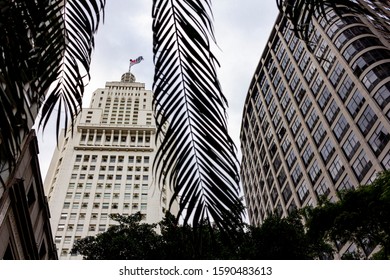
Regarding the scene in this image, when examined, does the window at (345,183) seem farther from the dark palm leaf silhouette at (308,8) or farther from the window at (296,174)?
the dark palm leaf silhouette at (308,8)

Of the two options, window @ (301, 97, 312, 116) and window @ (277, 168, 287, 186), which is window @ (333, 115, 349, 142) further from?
window @ (277, 168, 287, 186)

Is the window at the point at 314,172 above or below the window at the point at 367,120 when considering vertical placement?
below

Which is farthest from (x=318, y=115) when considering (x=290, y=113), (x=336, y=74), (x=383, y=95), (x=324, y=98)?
(x=383, y=95)

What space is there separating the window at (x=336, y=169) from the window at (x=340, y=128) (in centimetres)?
163

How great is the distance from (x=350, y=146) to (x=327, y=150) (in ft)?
9.44

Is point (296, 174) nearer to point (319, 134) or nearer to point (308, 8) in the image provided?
point (319, 134)

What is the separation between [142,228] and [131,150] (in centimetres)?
3490

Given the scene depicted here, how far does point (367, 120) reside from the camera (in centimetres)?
2545

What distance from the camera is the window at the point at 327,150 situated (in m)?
28.8

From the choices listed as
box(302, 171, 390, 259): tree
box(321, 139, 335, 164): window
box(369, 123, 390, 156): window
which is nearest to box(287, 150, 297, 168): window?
box(321, 139, 335, 164): window

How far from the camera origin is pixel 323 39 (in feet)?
105

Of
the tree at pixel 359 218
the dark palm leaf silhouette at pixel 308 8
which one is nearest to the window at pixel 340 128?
the tree at pixel 359 218

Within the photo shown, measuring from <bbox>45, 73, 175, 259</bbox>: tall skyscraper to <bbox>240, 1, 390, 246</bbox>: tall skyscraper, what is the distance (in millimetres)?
12097

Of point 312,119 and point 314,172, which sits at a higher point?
point 312,119
